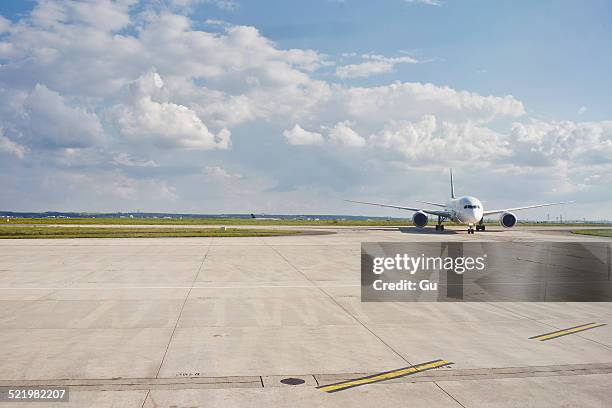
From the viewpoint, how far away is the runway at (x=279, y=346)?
7.35m

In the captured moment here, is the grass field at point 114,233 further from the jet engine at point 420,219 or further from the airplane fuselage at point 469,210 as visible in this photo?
the airplane fuselage at point 469,210

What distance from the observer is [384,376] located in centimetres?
809

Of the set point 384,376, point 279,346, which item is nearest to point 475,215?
point 279,346

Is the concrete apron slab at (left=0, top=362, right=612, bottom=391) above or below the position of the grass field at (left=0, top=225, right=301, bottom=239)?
below

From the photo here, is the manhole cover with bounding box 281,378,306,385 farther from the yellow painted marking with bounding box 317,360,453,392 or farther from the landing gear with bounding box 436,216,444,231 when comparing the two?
the landing gear with bounding box 436,216,444,231

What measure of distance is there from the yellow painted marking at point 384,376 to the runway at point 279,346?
0.15 metres

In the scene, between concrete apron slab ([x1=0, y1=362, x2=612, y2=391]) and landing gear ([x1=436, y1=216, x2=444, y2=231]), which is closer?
concrete apron slab ([x1=0, y1=362, x2=612, y2=391])

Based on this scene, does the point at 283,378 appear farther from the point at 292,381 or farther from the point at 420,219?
the point at 420,219

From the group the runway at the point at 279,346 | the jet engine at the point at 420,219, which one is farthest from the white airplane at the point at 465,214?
the runway at the point at 279,346

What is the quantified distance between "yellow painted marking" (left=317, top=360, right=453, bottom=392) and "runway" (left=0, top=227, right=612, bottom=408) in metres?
0.15

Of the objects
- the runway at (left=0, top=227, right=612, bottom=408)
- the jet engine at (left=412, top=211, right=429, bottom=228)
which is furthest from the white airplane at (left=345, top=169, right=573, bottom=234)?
the runway at (left=0, top=227, right=612, bottom=408)

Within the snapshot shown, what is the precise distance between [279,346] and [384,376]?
2.50 m

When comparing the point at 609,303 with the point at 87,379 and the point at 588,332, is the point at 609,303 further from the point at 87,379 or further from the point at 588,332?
the point at 87,379

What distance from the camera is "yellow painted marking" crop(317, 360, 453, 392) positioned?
7.59 m
